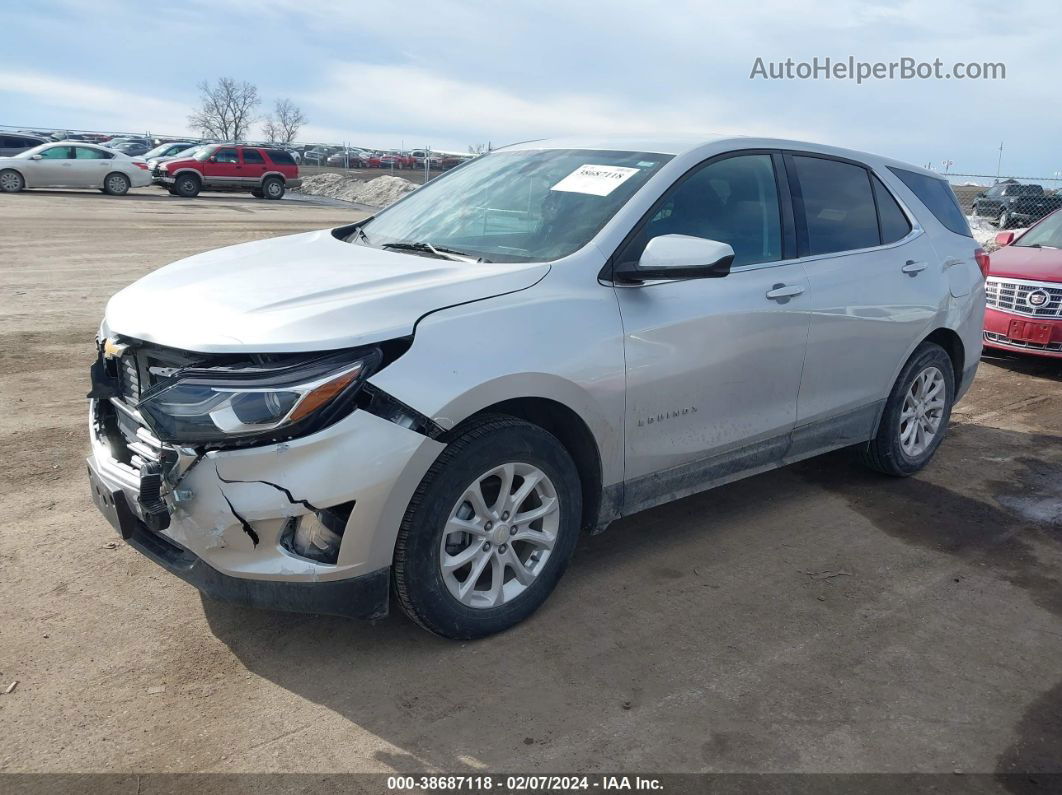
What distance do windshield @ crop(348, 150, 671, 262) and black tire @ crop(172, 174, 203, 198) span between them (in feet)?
92.7

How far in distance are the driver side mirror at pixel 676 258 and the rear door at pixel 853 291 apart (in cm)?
103

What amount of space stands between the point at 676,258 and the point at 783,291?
3.08 ft

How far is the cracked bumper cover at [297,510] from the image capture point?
9.54 feet

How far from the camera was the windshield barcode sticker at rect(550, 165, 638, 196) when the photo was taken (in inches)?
156

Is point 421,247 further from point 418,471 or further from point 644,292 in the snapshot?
point 418,471

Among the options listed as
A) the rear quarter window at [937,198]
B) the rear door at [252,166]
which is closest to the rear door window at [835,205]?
the rear quarter window at [937,198]

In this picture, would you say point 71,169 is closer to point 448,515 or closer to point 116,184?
point 116,184

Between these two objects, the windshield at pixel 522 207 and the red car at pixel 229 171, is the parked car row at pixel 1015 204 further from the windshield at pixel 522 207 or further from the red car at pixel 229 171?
the red car at pixel 229 171

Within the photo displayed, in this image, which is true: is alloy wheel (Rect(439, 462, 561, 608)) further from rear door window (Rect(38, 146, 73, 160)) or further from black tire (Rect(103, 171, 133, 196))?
black tire (Rect(103, 171, 133, 196))

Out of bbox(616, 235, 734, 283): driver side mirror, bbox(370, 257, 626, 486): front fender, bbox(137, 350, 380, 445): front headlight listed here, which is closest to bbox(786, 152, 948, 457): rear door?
bbox(616, 235, 734, 283): driver side mirror

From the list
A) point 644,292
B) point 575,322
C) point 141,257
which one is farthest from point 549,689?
point 141,257

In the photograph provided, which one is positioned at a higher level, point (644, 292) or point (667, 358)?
point (644, 292)

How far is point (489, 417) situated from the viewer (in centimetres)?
330

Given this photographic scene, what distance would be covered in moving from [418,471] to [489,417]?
0.37 meters
